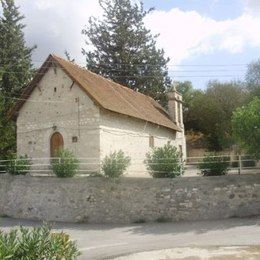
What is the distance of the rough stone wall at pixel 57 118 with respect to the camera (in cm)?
2523

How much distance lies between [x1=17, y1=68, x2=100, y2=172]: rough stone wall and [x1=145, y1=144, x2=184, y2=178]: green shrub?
4.63m

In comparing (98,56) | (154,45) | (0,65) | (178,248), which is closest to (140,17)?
(154,45)

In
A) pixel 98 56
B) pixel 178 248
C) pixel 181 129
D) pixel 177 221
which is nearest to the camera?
pixel 178 248

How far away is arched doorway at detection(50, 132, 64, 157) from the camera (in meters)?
26.4

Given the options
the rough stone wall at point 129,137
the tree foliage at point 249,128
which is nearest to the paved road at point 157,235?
the tree foliage at point 249,128

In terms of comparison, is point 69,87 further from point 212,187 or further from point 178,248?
point 178,248

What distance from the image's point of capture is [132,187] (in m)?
20.8

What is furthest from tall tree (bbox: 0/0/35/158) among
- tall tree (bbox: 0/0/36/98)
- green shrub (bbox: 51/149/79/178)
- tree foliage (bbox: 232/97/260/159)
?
tree foliage (bbox: 232/97/260/159)

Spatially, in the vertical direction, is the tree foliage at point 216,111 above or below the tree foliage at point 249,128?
above

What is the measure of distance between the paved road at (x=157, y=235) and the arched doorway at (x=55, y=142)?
22.2 ft

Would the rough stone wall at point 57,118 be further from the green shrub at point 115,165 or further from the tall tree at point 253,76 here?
the tall tree at point 253,76

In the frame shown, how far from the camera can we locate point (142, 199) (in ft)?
67.5

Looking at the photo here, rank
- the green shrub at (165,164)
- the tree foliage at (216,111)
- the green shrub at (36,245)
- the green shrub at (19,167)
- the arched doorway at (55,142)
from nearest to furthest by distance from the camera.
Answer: the green shrub at (36,245) → the green shrub at (165,164) → the green shrub at (19,167) → the arched doorway at (55,142) → the tree foliage at (216,111)

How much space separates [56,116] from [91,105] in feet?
8.75
